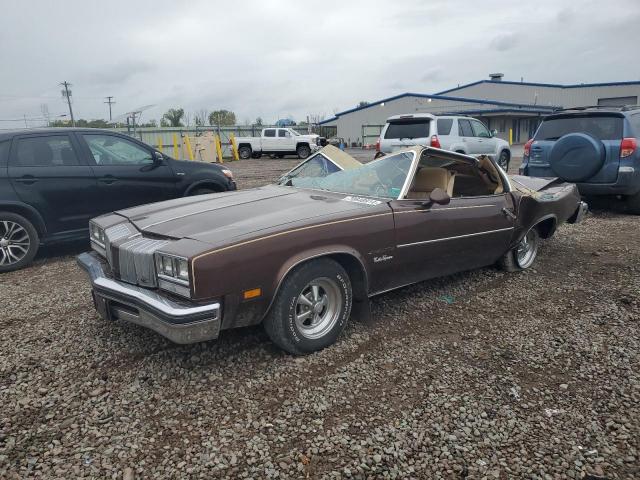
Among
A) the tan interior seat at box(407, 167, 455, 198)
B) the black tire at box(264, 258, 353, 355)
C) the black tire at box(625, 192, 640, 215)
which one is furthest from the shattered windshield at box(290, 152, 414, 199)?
the black tire at box(625, 192, 640, 215)

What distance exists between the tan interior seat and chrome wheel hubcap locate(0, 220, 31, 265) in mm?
4620

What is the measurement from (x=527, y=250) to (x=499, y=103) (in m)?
36.0

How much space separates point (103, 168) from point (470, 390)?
17.4 feet

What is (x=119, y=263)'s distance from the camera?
10.4 ft

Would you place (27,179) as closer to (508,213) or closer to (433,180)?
(433,180)

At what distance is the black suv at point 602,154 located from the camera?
702cm

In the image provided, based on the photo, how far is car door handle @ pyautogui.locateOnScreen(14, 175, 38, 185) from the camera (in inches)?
217

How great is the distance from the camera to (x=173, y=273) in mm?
2785

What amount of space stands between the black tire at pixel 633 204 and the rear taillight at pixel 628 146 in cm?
92

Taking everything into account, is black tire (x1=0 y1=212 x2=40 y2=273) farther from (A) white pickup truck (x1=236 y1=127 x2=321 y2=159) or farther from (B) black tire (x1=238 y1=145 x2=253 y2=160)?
(B) black tire (x1=238 y1=145 x2=253 y2=160)

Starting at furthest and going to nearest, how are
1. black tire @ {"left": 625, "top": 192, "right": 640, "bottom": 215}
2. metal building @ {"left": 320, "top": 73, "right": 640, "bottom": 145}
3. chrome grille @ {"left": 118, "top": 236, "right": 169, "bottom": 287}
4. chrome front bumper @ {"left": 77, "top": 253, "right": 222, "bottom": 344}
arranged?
metal building @ {"left": 320, "top": 73, "right": 640, "bottom": 145}
black tire @ {"left": 625, "top": 192, "right": 640, "bottom": 215}
chrome grille @ {"left": 118, "top": 236, "right": 169, "bottom": 287}
chrome front bumper @ {"left": 77, "top": 253, "right": 222, "bottom": 344}

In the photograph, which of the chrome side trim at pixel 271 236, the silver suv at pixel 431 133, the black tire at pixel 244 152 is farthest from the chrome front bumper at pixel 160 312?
the black tire at pixel 244 152

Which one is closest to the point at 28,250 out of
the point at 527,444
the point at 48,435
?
the point at 48,435

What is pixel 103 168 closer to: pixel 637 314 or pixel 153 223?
pixel 153 223
